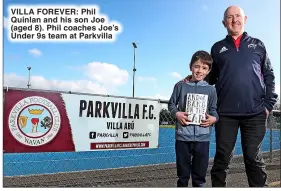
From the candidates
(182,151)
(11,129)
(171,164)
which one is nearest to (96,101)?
(11,129)

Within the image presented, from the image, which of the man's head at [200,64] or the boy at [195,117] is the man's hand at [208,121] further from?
the man's head at [200,64]

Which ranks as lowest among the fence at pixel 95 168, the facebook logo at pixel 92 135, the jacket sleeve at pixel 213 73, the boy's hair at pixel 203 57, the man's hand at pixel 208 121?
the fence at pixel 95 168

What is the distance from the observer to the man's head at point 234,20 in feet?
11.3

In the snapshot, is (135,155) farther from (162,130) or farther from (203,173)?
(203,173)

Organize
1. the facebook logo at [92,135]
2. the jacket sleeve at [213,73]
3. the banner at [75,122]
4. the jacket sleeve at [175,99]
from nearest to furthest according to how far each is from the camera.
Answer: the jacket sleeve at [175,99]
the jacket sleeve at [213,73]
the banner at [75,122]
the facebook logo at [92,135]

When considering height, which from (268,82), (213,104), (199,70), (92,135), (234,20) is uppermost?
(234,20)

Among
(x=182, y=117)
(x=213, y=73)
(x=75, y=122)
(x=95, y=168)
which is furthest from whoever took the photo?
(x=95, y=168)

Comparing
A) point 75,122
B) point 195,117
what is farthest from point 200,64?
point 75,122

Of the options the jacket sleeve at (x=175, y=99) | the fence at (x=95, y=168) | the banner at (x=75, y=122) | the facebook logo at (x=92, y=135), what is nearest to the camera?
the jacket sleeve at (x=175, y=99)

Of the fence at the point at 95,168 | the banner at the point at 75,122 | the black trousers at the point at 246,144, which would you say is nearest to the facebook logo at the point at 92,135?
the banner at the point at 75,122

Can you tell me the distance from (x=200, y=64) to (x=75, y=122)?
227cm

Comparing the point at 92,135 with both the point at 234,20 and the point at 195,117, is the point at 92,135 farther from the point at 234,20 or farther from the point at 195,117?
the point at 234,20

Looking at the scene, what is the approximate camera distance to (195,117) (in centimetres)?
334

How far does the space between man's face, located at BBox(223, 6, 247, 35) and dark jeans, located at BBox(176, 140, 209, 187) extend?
3.84ft
